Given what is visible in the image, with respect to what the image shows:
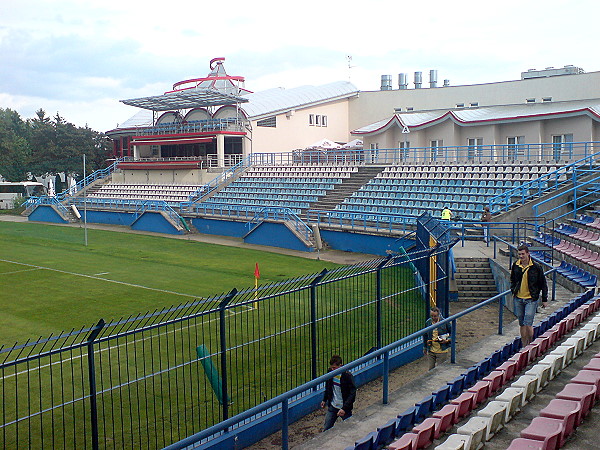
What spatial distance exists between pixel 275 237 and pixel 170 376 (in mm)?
19236

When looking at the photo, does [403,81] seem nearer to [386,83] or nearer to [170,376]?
[386,83]

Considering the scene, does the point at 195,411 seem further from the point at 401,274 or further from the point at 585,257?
the point at 585,257

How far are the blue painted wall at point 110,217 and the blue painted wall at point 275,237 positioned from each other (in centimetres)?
1201

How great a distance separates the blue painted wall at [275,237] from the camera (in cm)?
2919

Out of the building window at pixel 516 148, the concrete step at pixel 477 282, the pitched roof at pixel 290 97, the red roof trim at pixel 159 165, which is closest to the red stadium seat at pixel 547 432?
the concrete step at pixel 477 282

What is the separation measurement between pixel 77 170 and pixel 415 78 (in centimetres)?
3810

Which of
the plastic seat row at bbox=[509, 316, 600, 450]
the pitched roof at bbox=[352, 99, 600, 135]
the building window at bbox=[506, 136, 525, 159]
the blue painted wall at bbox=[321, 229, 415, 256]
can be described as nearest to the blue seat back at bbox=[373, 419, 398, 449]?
the plastic seat row at bbox=[509, 316, 600, 450]

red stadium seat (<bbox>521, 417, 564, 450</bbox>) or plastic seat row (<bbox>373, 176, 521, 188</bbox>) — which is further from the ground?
plastic seat row (<bbox>373, 176, 521, 188</bbox>)

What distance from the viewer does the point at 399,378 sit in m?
11.7

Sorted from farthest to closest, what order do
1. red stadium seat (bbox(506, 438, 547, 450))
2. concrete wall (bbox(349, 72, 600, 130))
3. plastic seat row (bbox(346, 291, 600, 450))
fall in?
concrete wall (bbox(349, 72, 600, 130))
plastic seat row (bbox(346, 291, 600, 450))
red stadium seat (bbox(506, 438, 547, 450))

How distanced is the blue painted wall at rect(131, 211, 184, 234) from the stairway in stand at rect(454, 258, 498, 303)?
2004 centimetres

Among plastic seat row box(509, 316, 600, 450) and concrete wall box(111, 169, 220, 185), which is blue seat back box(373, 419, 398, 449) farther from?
concrete wall box(111, 169, 220, 185)

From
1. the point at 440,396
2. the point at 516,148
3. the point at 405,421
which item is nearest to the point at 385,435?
the point at 405,421

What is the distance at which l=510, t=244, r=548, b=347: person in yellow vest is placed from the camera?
10.0m
